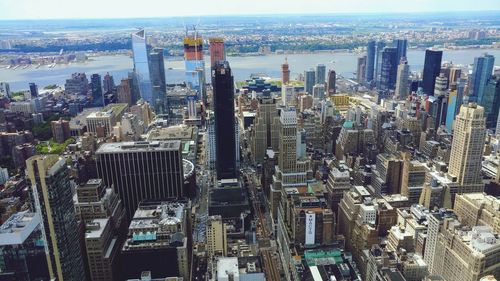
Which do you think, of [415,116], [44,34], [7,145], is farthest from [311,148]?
[44,34]

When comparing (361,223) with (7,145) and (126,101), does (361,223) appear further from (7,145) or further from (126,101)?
(126,101)

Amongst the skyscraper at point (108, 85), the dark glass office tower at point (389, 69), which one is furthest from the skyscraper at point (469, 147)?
the skyscraper at point (108, 85)

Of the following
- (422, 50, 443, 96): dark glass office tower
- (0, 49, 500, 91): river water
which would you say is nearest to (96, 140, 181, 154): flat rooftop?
(422, 50, 443, 96): dark glass office tower

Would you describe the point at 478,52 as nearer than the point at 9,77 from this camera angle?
No

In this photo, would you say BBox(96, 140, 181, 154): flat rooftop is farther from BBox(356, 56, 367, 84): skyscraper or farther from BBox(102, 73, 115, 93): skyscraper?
BBox(356, 56, 367, 84): skyscraper

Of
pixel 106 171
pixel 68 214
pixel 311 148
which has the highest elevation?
pixel 68 214

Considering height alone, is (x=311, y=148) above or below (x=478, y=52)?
below

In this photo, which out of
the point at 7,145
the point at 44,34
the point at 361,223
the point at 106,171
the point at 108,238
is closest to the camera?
the point at 108,238
